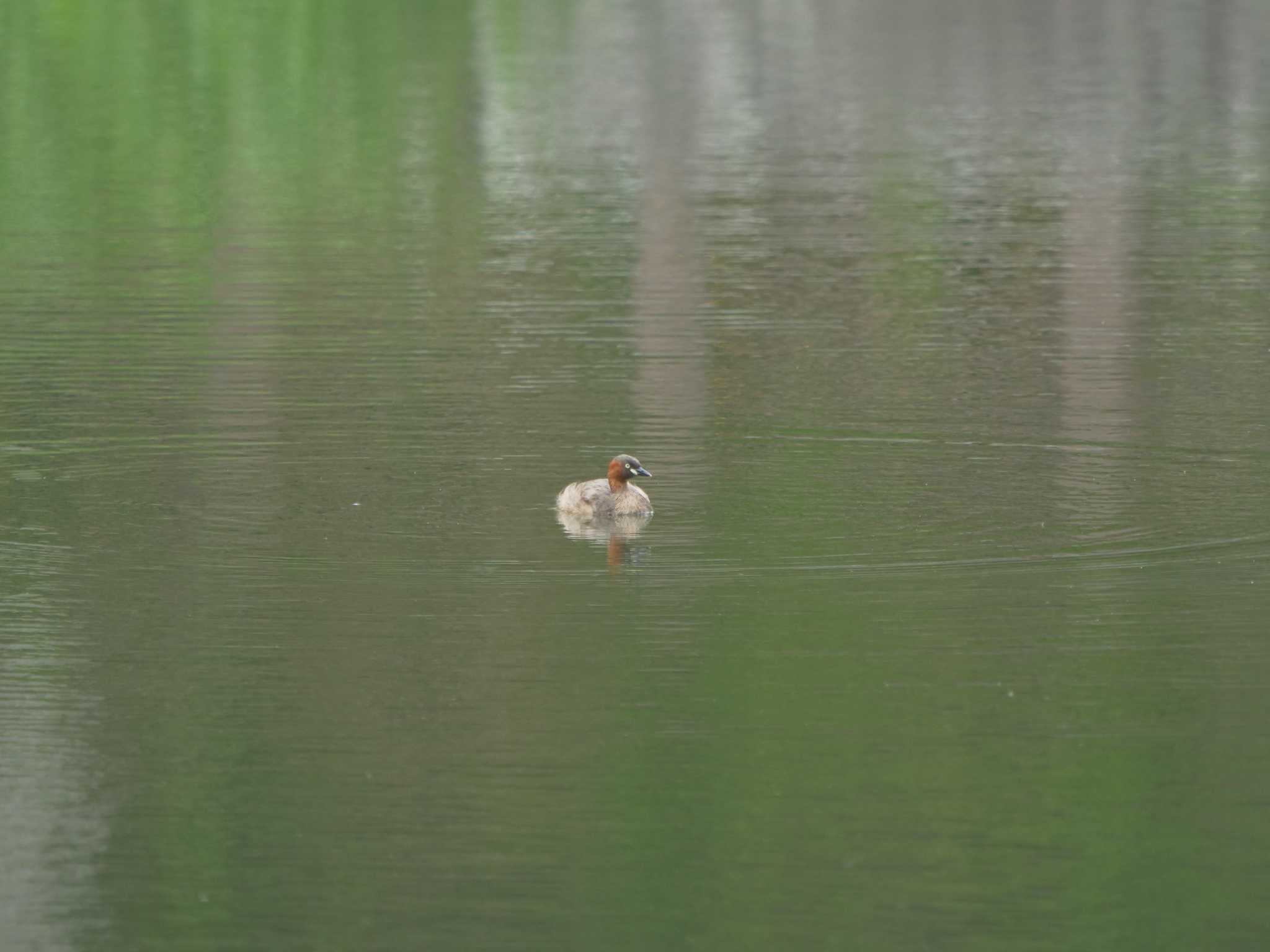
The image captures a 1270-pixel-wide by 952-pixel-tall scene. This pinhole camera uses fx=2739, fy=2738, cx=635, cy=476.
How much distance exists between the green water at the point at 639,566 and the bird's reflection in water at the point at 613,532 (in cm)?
4

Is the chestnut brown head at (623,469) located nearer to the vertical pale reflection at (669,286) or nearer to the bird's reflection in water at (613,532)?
the bird's reflection in water at (613,532)

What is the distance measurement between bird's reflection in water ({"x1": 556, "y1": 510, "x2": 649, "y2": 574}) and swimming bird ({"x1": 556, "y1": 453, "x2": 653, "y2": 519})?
39mm

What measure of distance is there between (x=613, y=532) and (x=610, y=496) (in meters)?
0.35

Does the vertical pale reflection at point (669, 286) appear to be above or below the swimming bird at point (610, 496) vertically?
below

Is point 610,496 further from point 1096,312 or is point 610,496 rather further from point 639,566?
point 1096,312

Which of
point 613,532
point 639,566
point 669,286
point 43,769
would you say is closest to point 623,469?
point 613,532

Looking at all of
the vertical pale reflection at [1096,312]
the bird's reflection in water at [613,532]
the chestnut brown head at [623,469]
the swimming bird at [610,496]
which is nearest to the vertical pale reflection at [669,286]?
the chestnut brown head at [623,469]

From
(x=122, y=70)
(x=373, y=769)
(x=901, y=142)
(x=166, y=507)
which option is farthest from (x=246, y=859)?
(x=122, y=70)

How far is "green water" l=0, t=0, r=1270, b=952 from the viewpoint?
1116 centimetres

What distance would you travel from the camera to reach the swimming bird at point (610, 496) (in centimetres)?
1753

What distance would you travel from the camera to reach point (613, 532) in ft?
56.7

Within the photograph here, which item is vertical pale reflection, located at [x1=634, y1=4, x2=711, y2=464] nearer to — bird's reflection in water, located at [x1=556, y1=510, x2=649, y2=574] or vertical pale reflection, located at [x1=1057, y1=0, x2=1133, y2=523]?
bird's reflection in water, located at [x1=556, y1=510, x2=649, y2=574]

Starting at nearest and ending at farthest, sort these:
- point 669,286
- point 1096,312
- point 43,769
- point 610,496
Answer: point 43,769
point 610,496
point 1096,312
point 669,286

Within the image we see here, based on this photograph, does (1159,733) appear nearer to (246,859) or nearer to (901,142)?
(246,859)
